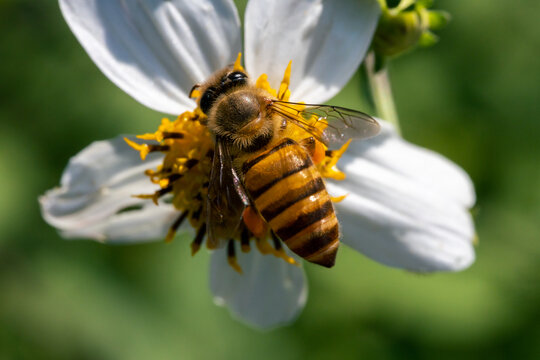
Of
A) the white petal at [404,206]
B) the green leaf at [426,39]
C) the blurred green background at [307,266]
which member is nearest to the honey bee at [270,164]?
the white petal at [404,206]

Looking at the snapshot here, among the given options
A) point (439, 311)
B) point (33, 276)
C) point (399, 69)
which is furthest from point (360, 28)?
point (33, 276)

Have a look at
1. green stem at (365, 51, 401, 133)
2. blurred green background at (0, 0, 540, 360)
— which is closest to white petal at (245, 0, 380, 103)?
green stem at (365, 51, 401, 133)

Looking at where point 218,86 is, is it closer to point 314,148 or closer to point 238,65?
point 238,65

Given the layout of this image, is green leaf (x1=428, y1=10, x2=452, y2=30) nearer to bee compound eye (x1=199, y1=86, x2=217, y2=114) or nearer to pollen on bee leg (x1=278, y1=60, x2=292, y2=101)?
pollen on bee leg (x1=278, y1=60, x2=292, y2=101)

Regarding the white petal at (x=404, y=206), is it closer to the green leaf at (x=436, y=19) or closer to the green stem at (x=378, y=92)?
the green stem at (x=378, y=92)

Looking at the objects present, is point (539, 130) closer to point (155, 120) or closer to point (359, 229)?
point (359, 229)
